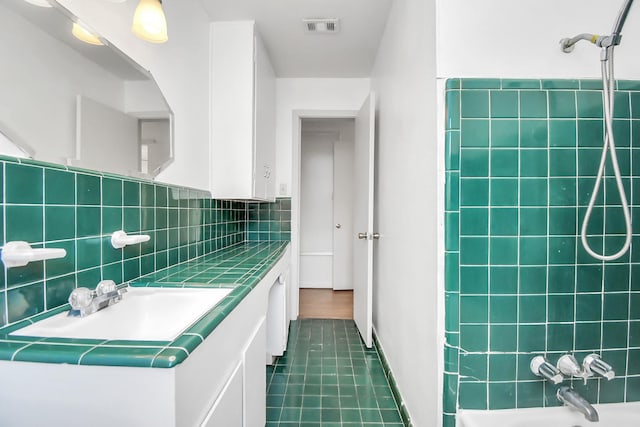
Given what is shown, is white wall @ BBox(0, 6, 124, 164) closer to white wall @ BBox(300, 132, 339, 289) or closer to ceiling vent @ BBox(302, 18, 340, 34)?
ceiling vent @ BBox(302, 18, 340, 34)

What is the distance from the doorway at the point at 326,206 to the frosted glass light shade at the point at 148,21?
2.83 m

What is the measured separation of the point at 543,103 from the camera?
109 cm

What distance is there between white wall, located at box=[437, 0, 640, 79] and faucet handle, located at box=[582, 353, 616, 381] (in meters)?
1.06

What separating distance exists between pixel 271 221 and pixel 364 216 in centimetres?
97

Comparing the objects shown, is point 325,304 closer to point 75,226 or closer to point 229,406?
point 229,406

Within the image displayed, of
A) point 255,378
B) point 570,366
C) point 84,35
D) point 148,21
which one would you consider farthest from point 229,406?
point 148,21

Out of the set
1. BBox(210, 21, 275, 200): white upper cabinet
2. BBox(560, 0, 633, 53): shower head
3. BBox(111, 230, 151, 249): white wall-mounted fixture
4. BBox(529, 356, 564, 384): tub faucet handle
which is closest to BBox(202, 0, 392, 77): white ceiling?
BBox(210, 21, 275, 200): white upper cabinet

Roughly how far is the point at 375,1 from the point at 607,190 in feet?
5.28

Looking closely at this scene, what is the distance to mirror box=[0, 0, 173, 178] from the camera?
0.75 m

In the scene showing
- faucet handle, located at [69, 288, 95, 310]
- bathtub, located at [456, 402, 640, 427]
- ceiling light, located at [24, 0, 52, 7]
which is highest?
ceiling light, located at [24, 0, 52, 7]

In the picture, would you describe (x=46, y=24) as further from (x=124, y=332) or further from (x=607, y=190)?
(x=607, y=190)

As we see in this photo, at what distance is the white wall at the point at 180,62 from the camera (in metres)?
1.10

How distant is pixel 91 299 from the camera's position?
84 cm

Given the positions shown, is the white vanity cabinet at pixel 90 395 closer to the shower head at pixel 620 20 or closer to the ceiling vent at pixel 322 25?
the shower head at pixel 620 20
